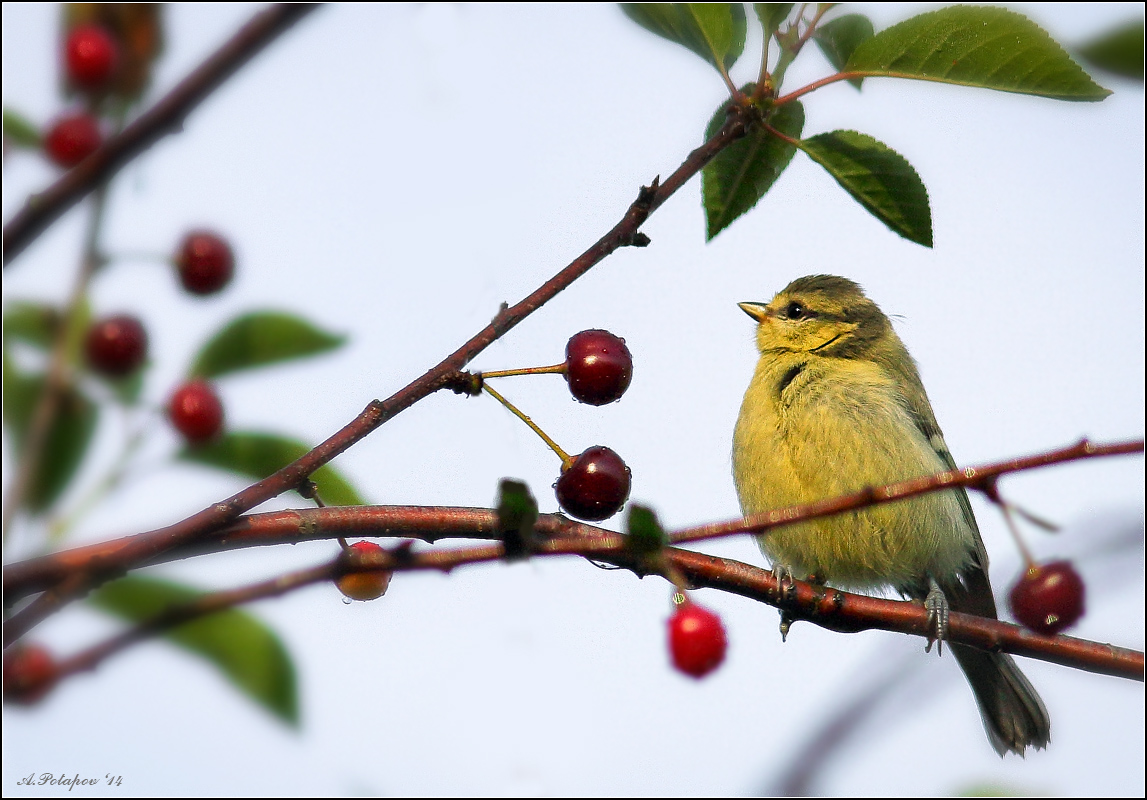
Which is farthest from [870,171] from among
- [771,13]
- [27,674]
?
[27,674]

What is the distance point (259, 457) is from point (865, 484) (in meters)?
3.25

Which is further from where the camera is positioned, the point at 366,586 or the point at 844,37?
the point at 844,37

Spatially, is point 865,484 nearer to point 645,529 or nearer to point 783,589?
point 783,589

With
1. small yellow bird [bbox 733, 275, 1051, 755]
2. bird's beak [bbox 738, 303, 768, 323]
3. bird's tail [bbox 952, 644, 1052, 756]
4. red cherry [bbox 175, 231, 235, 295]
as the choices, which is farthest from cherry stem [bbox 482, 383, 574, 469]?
bird's beak [bbox 738, 303, 768, 323]

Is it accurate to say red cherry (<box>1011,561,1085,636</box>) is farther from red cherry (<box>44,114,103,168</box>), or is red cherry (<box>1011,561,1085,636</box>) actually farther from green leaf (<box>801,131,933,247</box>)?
red cherry (<box>44,114,103,168</box>)

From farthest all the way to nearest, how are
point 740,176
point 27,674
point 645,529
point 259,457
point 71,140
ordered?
point 740,176
point 259,457
point 71,140
point 645,529
point 27,674

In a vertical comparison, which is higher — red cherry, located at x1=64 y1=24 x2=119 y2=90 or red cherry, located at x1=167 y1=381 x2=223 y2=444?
red cherry, located at x1=64 y1=24 x2=119 y2=90

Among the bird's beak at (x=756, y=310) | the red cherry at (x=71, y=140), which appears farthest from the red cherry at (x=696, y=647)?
the bird's beak at (x=756, y=310)

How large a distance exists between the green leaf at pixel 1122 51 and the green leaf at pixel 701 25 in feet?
2.68

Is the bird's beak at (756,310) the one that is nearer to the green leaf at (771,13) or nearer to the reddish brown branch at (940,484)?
the green leaf at (771,13)

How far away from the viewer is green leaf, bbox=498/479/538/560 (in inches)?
75.1

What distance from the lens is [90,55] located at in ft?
7.33

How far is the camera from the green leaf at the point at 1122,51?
7.73ft

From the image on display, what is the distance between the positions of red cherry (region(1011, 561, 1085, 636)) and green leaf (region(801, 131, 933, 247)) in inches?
38.7
